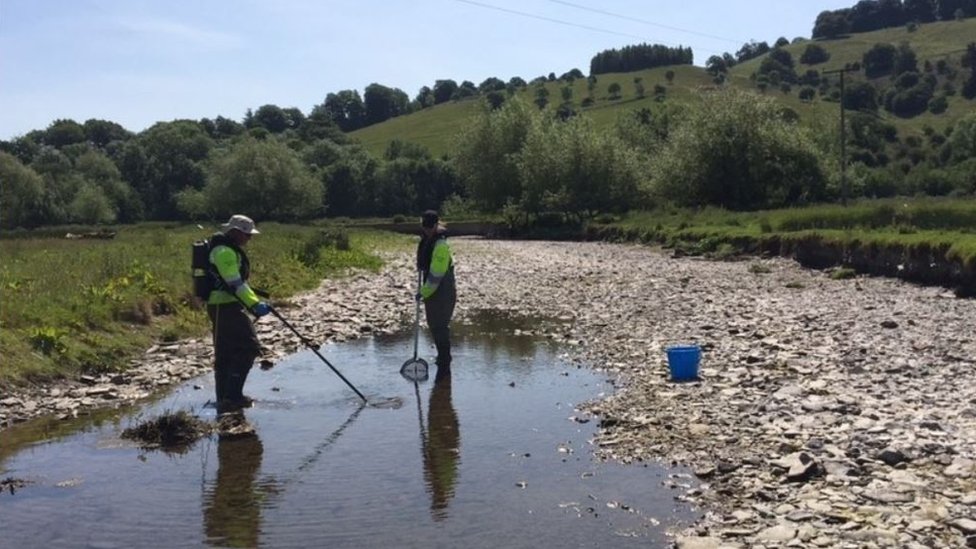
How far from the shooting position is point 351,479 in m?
11.2

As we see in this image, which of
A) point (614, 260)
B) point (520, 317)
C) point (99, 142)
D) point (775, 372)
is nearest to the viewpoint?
point (775, 372)

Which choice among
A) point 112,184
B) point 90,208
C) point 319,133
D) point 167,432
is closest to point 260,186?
point 90,208

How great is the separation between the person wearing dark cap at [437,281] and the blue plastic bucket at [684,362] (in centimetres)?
398

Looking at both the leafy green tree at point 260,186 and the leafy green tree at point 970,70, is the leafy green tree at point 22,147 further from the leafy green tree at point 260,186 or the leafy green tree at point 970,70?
the leafy green tree at point 970,70

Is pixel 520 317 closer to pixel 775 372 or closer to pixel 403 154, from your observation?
pixel 775 372

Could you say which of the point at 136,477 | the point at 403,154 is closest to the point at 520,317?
the point at 136,477

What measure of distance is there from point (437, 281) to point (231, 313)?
12.5 ft

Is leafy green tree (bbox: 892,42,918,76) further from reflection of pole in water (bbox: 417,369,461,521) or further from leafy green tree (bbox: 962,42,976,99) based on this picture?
reflection of pole in water (bbox: 417,369,461,521)

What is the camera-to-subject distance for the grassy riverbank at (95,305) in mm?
16266

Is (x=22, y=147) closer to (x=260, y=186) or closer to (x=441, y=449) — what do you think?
(x=260, y=186)

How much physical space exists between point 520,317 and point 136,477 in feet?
52.3

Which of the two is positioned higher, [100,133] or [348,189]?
[100,133]

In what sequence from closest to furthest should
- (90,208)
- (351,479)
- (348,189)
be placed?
1. (351,479)
2. (90,208)
3. (348,189)

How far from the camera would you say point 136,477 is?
36.9ft
